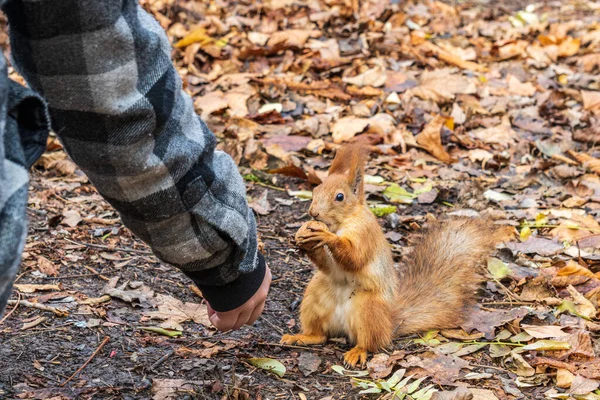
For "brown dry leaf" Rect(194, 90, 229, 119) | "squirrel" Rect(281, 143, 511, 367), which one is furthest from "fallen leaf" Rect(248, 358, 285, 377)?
"brown dry leaf" Rect(194, 90, 229, 119)

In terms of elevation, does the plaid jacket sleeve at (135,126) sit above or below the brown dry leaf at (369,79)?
above

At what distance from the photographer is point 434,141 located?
4.03m

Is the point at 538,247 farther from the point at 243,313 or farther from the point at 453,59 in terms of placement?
the point at 453,59

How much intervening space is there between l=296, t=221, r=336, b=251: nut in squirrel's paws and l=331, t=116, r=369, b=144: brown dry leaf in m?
1.77

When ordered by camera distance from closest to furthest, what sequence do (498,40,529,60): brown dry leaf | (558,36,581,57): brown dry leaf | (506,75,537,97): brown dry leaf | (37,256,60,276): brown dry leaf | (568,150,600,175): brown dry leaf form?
(37,256,60,276): brown dry leaf → (568,150,600,175): brown dry leaf → (506,75,537,97): brown dry leaf → (498,40,529,60): brown dry leaf → (558,36,581,57): brown dry leaf

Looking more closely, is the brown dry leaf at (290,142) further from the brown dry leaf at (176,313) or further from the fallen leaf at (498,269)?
the brown dry leaf at (176,313)

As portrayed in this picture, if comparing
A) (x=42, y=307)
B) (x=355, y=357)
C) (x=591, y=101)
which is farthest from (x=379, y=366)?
(x=591, y=101)

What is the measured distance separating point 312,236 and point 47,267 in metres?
1.00

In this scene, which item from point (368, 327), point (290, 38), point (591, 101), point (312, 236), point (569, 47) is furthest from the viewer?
point (569, 47)

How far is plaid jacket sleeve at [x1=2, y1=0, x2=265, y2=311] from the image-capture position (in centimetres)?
112

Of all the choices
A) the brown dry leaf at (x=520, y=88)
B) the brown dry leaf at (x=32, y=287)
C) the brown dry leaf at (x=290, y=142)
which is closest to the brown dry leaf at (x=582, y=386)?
the brown dry leaf at (x=32, y=287)

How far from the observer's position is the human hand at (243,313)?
5.48ft

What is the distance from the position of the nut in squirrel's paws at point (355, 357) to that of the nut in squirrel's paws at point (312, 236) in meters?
0.36

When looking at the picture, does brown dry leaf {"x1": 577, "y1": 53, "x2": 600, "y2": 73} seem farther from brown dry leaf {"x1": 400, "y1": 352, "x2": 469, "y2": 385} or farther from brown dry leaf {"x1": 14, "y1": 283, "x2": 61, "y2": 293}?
brown dry leaf {"x1": 14, "y1": 283, "x2": 61, "y2": 293}
